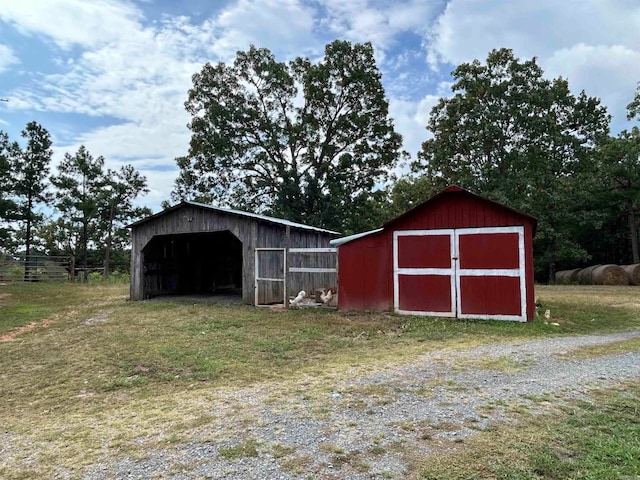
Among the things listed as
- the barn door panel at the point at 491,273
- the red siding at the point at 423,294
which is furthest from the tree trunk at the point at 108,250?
the barn door panel at the point at 491,273

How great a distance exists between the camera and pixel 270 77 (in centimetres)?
2761

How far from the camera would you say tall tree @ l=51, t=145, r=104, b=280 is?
2957 centimetres

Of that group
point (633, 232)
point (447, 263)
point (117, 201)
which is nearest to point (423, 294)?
point (447, 263)

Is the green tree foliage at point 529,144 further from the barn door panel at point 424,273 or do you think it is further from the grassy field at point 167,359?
the barn door panel at point 424,273

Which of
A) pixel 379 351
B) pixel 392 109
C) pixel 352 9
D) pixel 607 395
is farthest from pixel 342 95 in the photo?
pixel 607 395

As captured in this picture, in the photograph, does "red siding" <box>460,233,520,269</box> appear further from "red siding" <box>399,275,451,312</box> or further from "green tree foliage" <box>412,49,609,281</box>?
"green tree foliage" <box>412,49,609,281</box>

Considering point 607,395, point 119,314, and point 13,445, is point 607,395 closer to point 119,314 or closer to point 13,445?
point 13,445

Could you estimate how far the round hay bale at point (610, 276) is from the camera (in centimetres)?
2000

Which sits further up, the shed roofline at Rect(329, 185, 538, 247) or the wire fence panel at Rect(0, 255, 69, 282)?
the shed roofline at Rect(329, 185, 538, 247)

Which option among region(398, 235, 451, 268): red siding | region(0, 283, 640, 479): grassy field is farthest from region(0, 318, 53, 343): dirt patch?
region(398, 235, 451, 268): red siding

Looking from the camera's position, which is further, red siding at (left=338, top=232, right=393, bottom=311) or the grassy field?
red siding at (left=338, top=232, right=393, bottom=311)

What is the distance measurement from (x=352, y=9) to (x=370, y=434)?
12.3 m

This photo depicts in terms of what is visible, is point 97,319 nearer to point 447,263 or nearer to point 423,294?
point 423,294

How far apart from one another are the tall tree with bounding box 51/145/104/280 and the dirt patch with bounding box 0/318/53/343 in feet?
72.5
